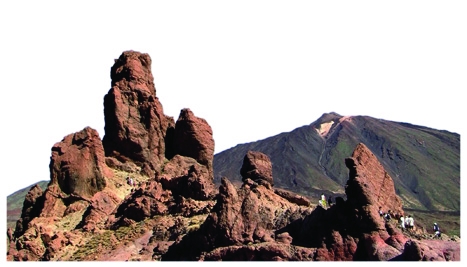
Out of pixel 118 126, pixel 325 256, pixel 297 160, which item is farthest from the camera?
pixel 297 160

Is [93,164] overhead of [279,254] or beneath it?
overhead

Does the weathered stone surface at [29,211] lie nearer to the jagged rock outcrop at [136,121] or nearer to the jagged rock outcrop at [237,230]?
the jagged rock outcrop at [136,121]

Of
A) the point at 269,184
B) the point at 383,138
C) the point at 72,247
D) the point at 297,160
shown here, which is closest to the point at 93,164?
the point at 72,247

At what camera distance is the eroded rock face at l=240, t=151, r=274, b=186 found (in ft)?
160

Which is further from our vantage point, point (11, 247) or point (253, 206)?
point (11, 247)

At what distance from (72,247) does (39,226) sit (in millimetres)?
3651

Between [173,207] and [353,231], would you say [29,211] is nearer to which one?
[173,207]

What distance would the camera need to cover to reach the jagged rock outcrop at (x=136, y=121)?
57562 mm

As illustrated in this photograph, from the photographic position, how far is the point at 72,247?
45.9 metres

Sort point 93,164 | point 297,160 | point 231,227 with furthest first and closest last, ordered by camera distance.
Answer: point 297,160 → point 93,164 → point 231,227

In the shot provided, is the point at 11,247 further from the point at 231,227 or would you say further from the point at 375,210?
the point at 375,210

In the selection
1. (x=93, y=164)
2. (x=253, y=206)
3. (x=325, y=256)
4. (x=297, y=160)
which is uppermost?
(x=297, y=160)

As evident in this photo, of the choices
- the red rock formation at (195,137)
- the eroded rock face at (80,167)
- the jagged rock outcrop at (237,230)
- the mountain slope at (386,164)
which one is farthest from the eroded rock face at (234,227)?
the mountain slope at (386,164)

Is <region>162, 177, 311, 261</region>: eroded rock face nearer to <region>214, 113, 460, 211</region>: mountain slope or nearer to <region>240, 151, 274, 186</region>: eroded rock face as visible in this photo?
<region>240, 151, 274, 186</region>: eroded rock face
